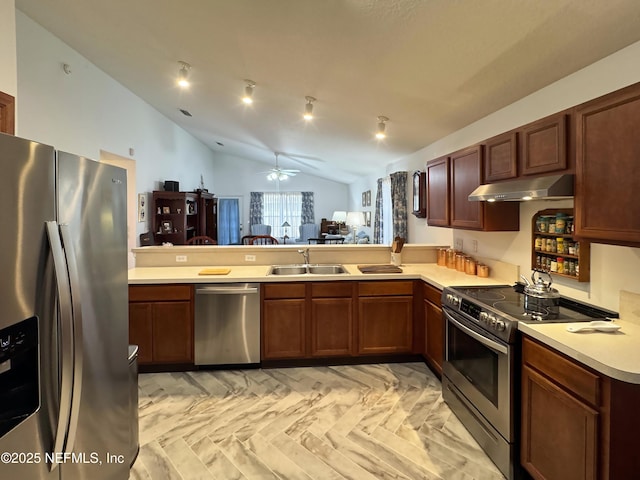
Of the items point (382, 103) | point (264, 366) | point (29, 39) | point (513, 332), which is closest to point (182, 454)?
point (264, 366)

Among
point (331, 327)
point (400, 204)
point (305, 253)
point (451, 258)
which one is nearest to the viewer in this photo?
point (331, 327)

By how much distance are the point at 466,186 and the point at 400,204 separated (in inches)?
110

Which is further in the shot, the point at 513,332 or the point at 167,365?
the point at 167,365

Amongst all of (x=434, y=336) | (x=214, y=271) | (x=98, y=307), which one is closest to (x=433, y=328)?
(x=434, y=336)

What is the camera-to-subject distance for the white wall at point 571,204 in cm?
183

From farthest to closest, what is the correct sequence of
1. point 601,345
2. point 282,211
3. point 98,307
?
point 282,211, point 601,345, point 98,307

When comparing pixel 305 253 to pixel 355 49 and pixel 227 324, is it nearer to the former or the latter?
pixel 227 324

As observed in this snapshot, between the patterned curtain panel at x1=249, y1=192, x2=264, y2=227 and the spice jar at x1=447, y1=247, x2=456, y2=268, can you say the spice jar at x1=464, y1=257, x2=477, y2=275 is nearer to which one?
the spice jar at x1=447, y1=247, x2=456, y2=268

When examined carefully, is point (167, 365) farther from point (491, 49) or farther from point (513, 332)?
point (491, 49)

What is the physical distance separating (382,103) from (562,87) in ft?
4.91

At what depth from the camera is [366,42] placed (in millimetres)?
2283

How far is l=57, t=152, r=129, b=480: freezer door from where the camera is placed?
121cm

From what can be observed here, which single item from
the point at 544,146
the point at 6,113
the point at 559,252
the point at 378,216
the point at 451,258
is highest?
the point at 6,113

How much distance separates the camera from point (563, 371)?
152 cm
